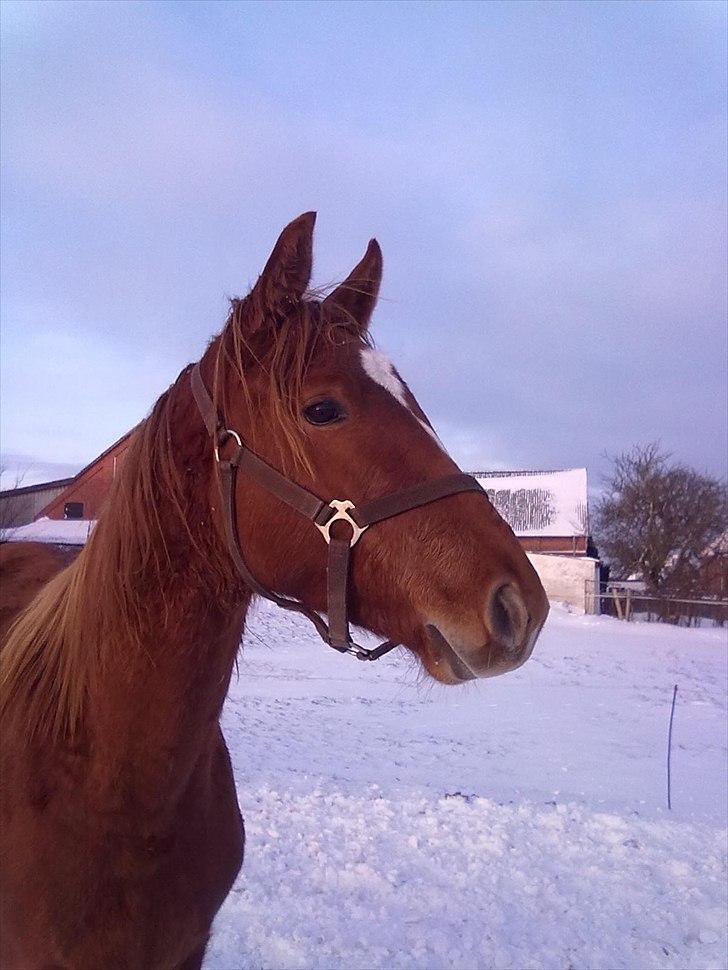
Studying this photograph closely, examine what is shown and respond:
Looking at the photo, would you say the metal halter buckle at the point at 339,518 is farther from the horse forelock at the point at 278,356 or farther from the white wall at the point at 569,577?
the white wall at the point at 569,577

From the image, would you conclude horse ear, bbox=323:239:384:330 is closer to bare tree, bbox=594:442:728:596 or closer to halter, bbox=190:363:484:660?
halter, bbox=190:363:484:660

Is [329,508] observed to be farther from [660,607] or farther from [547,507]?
[547,507]

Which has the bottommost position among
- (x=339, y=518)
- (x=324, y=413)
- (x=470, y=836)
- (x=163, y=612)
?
(x=470, y=836)

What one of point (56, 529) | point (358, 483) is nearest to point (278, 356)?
point (358, 483)

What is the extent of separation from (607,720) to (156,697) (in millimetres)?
11183

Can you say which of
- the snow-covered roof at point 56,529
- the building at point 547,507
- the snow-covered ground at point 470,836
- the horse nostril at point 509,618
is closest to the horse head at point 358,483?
the horse nostril at point 509,618

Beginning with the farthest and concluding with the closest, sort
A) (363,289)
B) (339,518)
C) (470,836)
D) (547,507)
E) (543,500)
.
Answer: (543,500) < (547,507) < (470,836) < (363,289) < (339,518)

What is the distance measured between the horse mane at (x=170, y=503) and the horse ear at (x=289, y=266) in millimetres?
39

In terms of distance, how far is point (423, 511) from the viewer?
181cm

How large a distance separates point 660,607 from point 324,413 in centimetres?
2964

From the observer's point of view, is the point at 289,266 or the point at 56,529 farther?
the point at 56,529

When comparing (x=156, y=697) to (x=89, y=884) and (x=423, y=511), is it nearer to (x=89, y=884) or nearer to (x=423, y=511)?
(x=89, y=884)

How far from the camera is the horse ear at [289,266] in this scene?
1970 mm

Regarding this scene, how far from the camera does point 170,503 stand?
6.87 ft
